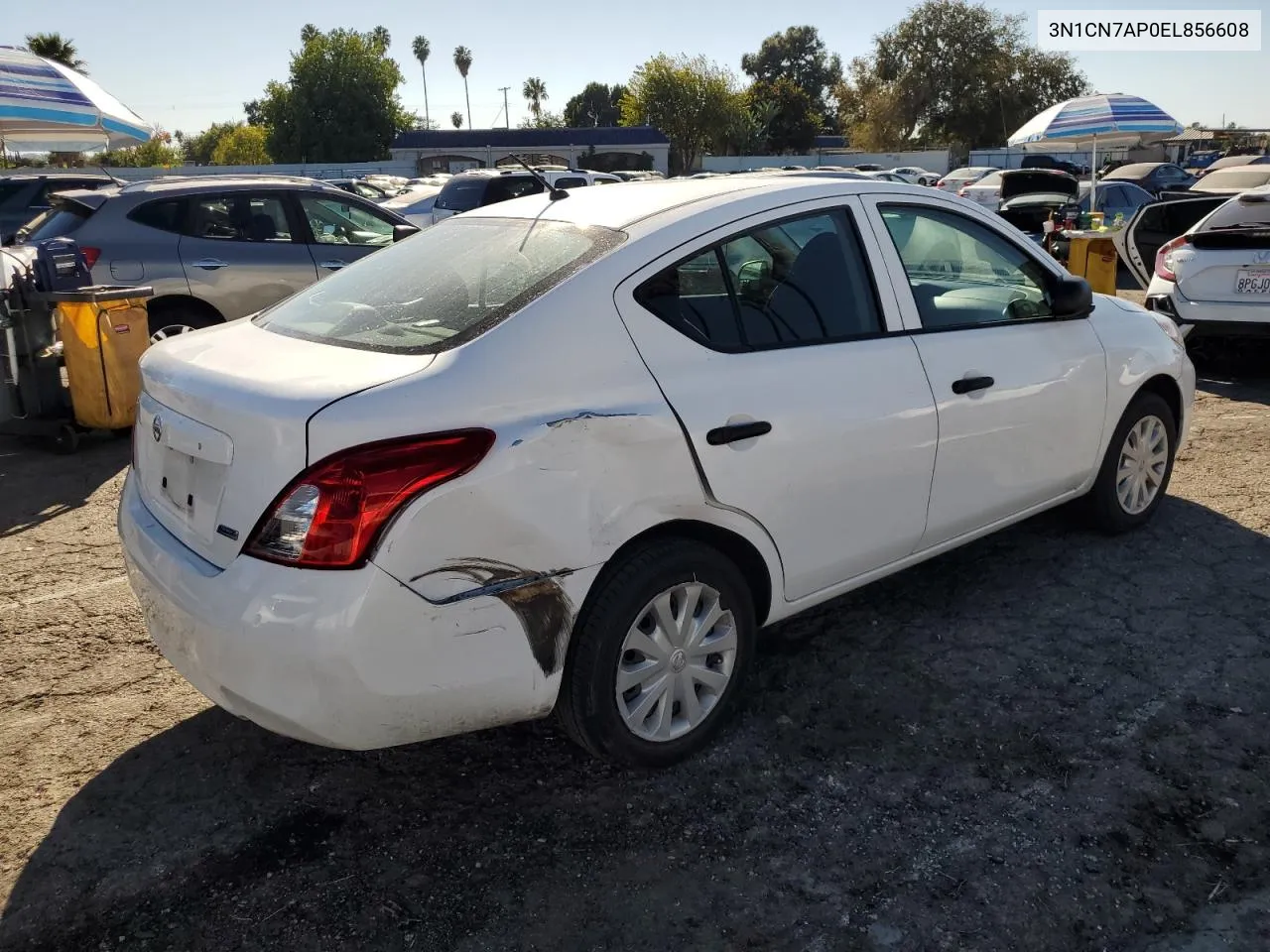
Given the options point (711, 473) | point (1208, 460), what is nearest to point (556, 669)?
point (711, 473)

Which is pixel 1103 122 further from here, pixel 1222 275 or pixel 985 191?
pixel 985 191

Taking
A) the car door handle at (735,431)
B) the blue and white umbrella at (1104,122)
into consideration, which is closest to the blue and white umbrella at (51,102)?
the car door handle at (735,431)

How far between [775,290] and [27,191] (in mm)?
14862

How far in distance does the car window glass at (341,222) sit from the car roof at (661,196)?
16.5 ft

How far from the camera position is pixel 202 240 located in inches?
305

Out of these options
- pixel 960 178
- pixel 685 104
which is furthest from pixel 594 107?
pixel 960 178

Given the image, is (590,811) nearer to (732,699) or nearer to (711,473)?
(732,699)

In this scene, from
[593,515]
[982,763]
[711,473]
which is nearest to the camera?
[593,515]

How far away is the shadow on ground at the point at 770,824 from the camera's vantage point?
7.93 feet

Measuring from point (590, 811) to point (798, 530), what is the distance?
1041 mm

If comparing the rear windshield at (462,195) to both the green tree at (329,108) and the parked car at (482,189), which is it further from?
the green tree at (329,108)

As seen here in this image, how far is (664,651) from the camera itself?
2.89 m

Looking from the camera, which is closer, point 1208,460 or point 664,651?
point 664,651

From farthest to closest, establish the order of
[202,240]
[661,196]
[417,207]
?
[417,207] → [202,240] → [661,196]
